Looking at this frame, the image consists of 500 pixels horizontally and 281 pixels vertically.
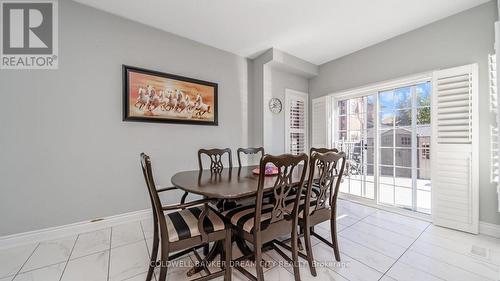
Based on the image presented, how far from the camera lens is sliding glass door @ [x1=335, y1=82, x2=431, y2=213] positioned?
2.82m

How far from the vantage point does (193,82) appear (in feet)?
9.91

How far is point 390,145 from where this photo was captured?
10.2 feet

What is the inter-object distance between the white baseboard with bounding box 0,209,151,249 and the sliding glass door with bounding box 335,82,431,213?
12.0ft

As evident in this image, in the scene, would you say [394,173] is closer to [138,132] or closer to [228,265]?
[228,265]

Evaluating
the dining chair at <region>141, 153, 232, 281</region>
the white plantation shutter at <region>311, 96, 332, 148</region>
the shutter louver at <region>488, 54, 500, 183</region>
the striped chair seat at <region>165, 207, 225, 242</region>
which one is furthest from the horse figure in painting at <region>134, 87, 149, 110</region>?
the shutter louver at <region>488, 54, 500, 183</region>

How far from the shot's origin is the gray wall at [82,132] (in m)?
1.98

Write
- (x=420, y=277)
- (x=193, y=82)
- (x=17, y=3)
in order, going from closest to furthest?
(x=420, y=277) → (x=17, y=3) → (x=193, y=82)

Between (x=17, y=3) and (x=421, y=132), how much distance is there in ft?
17.5

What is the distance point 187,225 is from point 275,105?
288 centimetres

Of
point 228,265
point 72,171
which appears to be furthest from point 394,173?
point 72,171

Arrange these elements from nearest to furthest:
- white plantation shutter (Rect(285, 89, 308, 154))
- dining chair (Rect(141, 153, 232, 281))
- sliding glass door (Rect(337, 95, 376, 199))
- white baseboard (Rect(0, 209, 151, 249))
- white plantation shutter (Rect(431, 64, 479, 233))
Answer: dining chair (Rect(141, 153, 232, 281)), white baseboard (Rect(0, 209, 151, 249)), white plantation shutter (Rect(431, 64, 479, 233)), sliding glass door (Rect(337, 95, 376, 199)), white plantation shutter (Rect(285, 89, 308, 154))

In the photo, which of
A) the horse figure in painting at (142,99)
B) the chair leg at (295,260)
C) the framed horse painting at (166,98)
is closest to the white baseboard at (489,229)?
the chair leg at (295,260)

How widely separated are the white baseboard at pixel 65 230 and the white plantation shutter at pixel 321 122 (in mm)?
3369

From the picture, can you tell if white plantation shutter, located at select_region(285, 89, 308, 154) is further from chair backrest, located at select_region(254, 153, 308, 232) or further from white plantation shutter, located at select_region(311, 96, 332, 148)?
chair backrest, located at select_region(254, 153, 308, 232)
